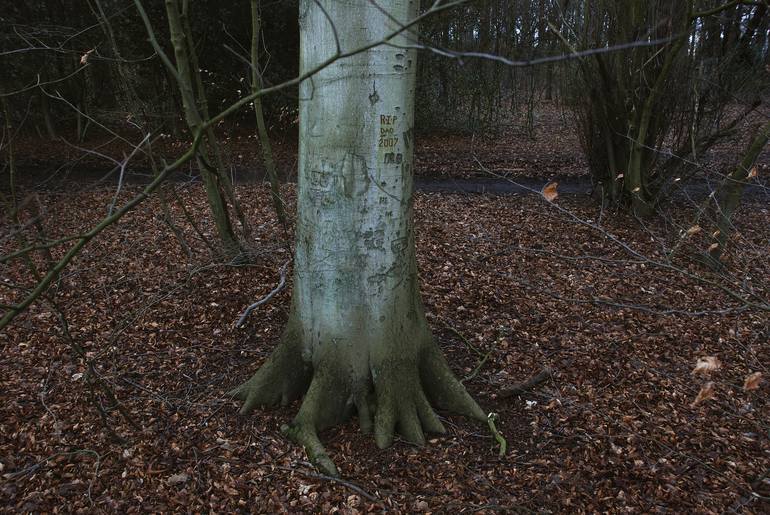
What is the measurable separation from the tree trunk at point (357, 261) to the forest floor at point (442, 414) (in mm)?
144

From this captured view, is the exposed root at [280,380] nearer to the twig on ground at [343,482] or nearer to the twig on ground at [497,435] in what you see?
the twig on ground at [343,482]

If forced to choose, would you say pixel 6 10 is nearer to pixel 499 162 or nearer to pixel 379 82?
pixel 499 162

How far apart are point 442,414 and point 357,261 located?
989mm

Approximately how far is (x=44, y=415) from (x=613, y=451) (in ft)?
9.27

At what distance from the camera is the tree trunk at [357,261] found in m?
2.16

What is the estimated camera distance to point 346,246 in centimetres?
237

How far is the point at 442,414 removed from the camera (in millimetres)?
2801

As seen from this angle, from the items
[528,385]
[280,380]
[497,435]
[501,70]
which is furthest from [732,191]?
[501,70]

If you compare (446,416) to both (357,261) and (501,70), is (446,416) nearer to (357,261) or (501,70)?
(357,261)

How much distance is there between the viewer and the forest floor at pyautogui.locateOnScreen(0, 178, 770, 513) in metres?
2.33

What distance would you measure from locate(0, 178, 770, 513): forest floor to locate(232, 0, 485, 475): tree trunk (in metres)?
0.14

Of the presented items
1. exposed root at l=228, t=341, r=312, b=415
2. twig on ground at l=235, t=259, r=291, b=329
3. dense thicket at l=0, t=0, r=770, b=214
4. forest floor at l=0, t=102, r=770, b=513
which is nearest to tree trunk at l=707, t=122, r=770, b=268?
forest floor at l=0, t=102, r=770, b=513

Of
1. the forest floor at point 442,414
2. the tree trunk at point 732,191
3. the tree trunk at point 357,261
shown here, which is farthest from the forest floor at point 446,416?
the tree trunk at point 732,191

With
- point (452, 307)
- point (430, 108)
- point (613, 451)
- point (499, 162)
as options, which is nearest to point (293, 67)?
point (430, 108)
